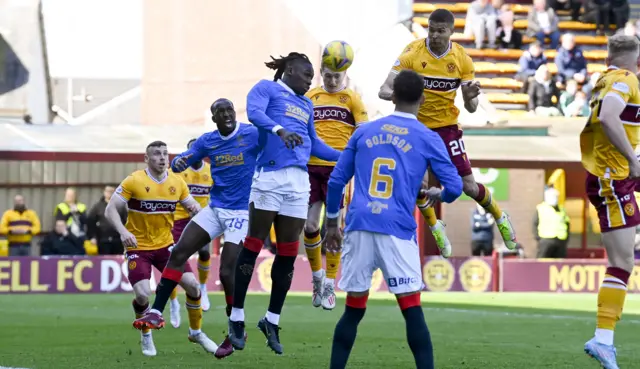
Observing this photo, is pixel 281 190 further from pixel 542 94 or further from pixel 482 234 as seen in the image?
pixel 542 94

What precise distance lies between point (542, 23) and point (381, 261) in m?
23.9

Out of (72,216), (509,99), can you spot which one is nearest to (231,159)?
(72,216)

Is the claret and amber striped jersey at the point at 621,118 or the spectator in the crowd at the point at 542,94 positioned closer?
the claret and amber striped jersey at the point at 621,118

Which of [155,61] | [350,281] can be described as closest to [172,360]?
[350,281]

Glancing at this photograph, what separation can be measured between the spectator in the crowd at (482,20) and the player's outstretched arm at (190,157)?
753 inches

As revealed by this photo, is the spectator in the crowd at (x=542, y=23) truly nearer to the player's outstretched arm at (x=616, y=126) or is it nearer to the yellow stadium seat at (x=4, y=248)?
the yellow stadium seat at (x=4, y=248)

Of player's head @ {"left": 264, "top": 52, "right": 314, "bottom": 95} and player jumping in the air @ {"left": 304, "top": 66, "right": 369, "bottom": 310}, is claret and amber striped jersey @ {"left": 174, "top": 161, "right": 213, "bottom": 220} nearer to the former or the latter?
player jumping in the air @ {"left": 304, "top": 66, "right": 369, "bottom": 310}

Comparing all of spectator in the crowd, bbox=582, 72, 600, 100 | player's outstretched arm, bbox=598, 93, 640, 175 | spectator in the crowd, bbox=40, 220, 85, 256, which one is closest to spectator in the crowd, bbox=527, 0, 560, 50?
spectator in the crowd, bbox=582, 72, 600, 100

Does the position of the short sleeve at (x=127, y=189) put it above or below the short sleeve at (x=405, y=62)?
below

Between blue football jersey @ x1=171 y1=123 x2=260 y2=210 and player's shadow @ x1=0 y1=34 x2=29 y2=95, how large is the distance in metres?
19.3

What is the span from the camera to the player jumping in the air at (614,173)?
10922 mm

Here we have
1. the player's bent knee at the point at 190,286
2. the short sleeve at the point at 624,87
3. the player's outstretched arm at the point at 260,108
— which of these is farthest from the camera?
the player's bent knee at the point at 190,286

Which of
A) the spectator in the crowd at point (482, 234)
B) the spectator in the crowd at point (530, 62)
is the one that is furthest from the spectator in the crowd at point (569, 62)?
the spectator in the crowd at point (482, 234)

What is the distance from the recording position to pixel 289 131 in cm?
1181
